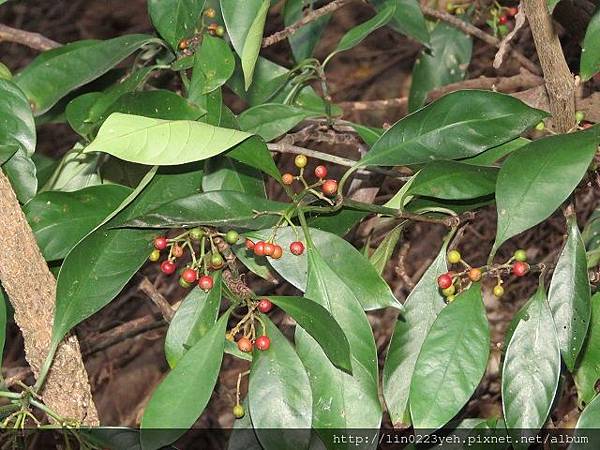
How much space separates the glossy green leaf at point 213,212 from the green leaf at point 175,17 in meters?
0.35

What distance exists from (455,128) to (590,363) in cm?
35

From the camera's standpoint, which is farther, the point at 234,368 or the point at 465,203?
the point at 234,368

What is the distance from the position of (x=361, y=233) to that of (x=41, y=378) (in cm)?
76

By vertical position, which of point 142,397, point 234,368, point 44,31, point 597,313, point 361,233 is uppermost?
point 597,313

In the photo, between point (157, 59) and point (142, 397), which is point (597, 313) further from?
point (142, 397)

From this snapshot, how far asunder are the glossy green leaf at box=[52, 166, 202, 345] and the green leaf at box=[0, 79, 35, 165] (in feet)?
0.74

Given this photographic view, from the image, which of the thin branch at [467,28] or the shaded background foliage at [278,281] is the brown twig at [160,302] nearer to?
the shaded background foliage at [278,281]

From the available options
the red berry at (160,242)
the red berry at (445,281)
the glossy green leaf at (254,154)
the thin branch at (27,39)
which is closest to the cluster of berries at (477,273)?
the red berry at (445,281)

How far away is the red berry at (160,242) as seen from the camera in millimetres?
1069

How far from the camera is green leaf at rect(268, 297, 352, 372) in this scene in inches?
36.6

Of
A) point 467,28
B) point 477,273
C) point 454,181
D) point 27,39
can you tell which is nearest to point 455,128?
point 454,181

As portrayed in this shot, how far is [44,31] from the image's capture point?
279cm

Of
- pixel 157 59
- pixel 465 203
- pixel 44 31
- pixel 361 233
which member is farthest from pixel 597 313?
pixel 44 31

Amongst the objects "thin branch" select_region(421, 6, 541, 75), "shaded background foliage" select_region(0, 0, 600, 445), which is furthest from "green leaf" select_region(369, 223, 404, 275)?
"thin branch" select_region(421, 6, 541, 75)
